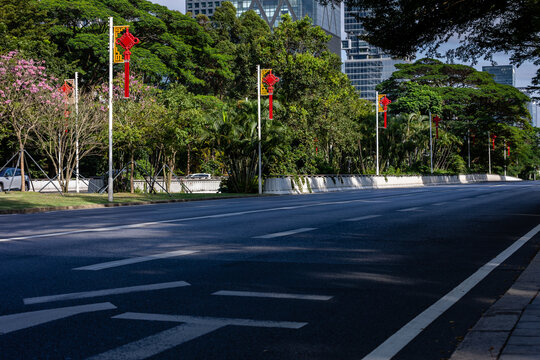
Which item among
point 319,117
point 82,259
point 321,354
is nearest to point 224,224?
point 82,259

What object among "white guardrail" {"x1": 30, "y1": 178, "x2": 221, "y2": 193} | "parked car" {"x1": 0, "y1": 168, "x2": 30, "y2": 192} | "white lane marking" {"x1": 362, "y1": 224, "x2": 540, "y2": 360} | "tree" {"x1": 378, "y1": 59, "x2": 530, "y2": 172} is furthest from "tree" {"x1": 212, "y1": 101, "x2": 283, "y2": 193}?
"tree" {"x1": 378, "y1": 59, "x2": 530, "y2": 172}

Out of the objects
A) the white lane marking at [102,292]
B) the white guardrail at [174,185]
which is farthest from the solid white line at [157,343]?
the white guardrail at [174,185]

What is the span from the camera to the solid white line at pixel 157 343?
433 cm

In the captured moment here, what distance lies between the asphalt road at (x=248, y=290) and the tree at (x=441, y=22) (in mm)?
7817

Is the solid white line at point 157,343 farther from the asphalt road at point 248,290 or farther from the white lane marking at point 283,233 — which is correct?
the white lane marking at point 283,233

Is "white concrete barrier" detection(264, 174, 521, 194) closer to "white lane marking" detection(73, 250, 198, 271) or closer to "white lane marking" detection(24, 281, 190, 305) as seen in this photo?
"white lane marking" detection(73, 250, 198, 271)

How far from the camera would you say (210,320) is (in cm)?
535

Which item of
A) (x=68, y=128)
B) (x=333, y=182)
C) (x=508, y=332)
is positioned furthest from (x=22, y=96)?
(x=508, y=332)

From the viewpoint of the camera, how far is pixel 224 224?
48.5ft

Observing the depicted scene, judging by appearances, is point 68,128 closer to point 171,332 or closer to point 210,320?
point 210,320

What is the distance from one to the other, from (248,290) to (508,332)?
8.39 feet

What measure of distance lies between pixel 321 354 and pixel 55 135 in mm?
33682

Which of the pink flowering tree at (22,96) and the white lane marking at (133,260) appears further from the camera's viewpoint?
the pink flowering tree at (22,96)

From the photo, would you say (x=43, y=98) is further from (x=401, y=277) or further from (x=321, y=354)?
(x=321, y=354)
